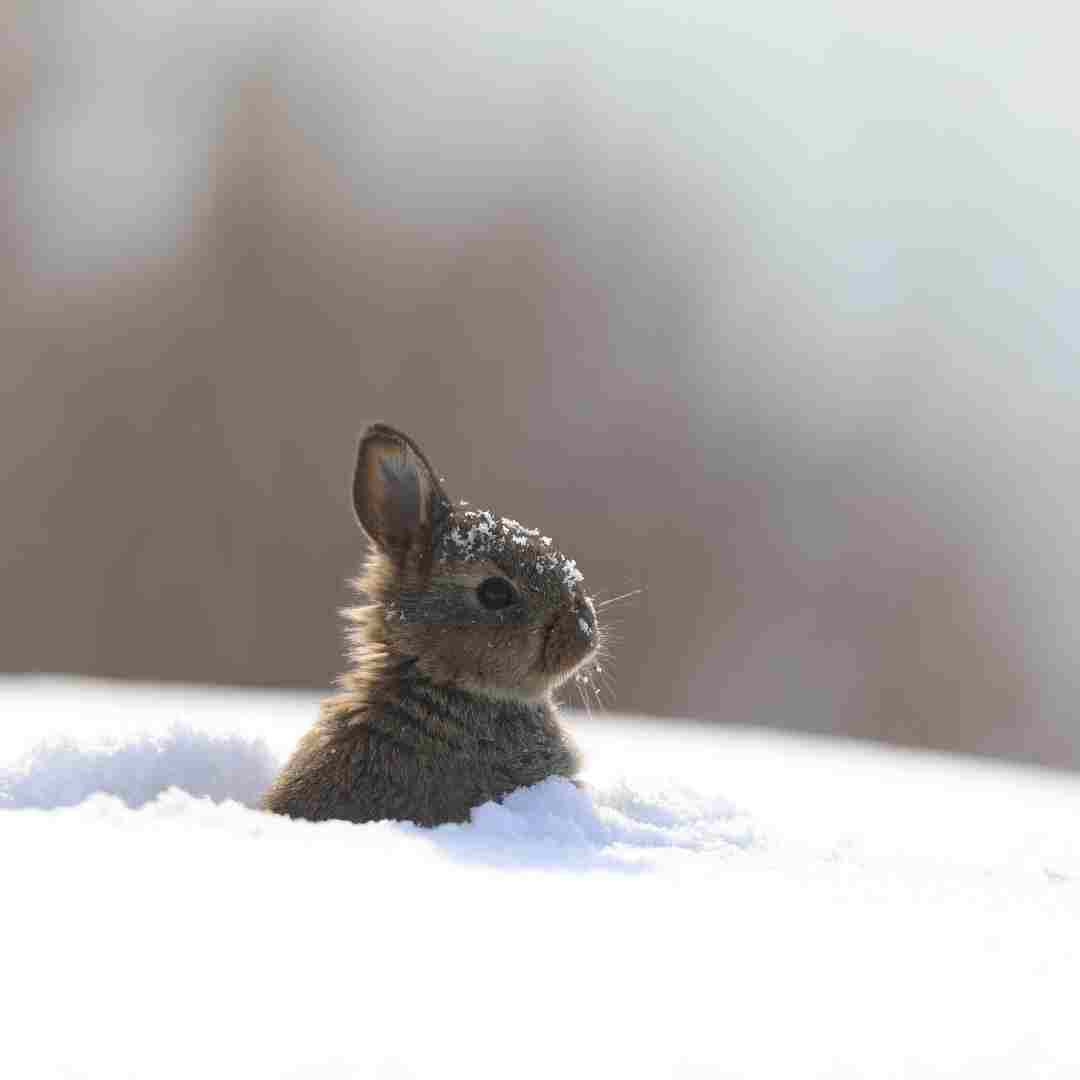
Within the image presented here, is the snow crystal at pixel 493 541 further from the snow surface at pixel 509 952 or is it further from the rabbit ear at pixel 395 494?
the snow surface at pixel 509 952

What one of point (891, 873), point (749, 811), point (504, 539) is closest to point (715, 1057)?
point (891, 873)

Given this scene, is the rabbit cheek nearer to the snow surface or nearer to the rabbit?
the rabbit

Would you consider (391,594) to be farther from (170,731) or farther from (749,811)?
(749,811)

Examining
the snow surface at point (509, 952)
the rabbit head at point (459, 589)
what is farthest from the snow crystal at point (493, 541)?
the snow surface at point (509, 952)

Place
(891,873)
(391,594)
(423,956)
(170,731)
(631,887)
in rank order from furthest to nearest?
(391,594), (170,731), (891,873), (631,887), (423,956)

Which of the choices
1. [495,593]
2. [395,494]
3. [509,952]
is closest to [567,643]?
[495,593]

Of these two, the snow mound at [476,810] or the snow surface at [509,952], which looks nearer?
the snow surface at [509,952]

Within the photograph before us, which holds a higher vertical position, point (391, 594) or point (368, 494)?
point (368, 494)

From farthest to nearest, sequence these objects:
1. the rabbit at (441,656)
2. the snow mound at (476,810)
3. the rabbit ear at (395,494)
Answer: the rabbit ear at (395,494), the rabbit at (441,656), the snow mound at (476,810)

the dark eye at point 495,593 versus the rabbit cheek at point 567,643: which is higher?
the dark eye at point 495,593
